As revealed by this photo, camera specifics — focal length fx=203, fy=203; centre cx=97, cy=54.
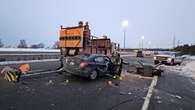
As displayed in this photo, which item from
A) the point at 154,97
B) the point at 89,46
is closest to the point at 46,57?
the point at 89,46

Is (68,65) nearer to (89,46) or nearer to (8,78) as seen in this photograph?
(8,78)

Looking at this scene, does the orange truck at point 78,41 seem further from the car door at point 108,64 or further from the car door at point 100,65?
the car door at point 100,65

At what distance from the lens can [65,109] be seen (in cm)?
563

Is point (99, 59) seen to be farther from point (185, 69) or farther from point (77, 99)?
point (185, 69)

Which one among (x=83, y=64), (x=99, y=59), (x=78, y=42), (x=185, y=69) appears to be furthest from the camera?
(x=185, y=69)

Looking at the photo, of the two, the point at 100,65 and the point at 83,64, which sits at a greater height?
the point at 83,64

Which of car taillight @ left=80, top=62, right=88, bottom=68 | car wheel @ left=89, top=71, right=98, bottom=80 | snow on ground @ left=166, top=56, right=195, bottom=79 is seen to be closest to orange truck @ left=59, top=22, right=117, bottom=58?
car wheel @ left=89, top=71, right=98, bottom=80

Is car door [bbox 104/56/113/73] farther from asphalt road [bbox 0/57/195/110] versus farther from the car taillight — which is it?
asphalt road [bbox 0/57/195/110]

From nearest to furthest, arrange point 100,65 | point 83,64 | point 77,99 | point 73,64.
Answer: point 77,99
point 83,64
point 73,64
point 100,65

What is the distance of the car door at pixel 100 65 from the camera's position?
37.1 ft

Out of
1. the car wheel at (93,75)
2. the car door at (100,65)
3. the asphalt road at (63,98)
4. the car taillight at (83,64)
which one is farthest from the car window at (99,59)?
the asphalt road at (63,98)

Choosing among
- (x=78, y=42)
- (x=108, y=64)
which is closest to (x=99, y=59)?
(x=108, y=64)

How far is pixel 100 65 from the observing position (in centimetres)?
1147

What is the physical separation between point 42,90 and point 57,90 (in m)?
0.57
